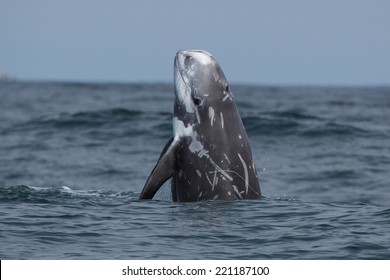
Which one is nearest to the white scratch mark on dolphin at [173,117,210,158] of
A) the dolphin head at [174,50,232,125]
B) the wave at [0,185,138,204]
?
the dolphin head at [174,50,232,125]

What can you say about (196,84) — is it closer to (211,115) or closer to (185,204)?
(211,115)

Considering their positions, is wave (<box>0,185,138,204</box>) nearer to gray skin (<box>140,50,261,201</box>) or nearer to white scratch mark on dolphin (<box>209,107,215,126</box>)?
gray skin (<box>140,50,261,201</box>)

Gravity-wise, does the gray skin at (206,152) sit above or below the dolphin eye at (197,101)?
below

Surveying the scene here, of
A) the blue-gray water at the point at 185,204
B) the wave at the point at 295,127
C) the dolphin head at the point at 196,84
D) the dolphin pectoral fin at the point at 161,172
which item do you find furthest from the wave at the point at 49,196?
the wave at the point at 295,127

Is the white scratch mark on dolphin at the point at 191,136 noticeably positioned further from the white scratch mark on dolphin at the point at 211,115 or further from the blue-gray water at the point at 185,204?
the blue-gray water at the point at 185,204

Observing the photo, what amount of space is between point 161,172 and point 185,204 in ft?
2.43

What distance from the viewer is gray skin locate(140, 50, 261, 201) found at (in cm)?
1678

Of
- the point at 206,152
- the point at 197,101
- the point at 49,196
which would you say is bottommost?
the point at 49,196

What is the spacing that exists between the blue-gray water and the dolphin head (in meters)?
1.67

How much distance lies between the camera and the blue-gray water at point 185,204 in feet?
44.0

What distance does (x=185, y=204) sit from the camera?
16.5 metres

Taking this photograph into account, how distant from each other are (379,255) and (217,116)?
17.1ft

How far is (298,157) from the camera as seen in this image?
34000mm

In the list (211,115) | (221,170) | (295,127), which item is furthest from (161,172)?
(295,127)
